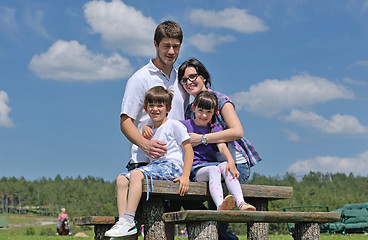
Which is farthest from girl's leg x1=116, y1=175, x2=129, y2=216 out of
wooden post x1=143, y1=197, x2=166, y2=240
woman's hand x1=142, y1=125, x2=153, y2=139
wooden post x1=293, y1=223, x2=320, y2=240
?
wooden post x1=293, y1=223, x2=320, y2=240

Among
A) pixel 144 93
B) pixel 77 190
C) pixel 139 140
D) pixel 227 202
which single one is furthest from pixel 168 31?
pixel 77 190

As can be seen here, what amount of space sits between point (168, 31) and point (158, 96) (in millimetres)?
799

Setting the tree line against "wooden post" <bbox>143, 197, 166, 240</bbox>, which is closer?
"wooden post" <bbox>143, 197, 166, 240</bbox>

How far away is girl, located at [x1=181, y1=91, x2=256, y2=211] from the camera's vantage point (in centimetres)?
474

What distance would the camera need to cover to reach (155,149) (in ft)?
15.8

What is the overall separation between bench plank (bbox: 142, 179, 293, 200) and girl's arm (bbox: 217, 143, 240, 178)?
0.20m

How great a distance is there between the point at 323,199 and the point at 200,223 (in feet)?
170

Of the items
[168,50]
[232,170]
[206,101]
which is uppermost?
[168,50]

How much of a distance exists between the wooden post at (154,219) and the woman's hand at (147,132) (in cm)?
66

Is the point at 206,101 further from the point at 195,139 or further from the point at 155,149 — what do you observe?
the point at 155,149

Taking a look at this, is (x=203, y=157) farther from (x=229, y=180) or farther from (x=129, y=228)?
(x=129, y=228)

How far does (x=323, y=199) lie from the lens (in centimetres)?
5306

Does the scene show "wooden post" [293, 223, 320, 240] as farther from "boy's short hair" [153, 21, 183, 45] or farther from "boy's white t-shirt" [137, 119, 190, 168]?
"boy's short hair" [153, 21, 183, 45]

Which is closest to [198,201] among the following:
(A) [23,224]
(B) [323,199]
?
(B) [323,199]
